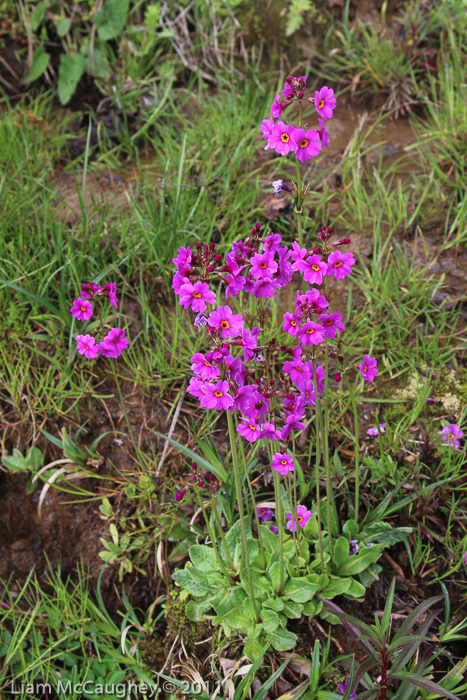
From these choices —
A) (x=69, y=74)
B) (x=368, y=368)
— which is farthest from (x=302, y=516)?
(x=69, y=74)

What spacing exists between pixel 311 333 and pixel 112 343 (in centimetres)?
90

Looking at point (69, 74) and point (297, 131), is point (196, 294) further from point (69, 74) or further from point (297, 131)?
point (69, 74)

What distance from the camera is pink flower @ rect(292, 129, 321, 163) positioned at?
5.82 feet

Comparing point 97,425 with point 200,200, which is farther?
point 200,200

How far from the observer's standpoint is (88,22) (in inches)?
175

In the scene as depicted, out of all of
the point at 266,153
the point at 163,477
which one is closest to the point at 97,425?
the point at 163,477

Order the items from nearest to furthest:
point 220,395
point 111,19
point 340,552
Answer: point 220,395
point 340,552
point 111,19

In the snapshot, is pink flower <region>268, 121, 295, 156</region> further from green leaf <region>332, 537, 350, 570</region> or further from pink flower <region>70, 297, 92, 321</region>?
green leaf <region>332, 537, 350, 570</region>

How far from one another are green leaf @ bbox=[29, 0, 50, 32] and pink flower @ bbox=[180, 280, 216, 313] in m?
3.73

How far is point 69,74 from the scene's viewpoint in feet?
14.1

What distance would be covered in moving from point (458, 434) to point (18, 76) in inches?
162

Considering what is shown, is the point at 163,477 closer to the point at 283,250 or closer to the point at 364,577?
the point at 364,577

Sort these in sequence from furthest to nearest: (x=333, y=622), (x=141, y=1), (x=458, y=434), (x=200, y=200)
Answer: (x=141, y=1) → (x=200, y=200) → (x=458, y=434) → (x=333, y=622)

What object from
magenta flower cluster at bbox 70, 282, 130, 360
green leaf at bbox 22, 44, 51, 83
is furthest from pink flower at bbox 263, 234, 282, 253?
green leaf at bbox 22, 44, 51, 83
